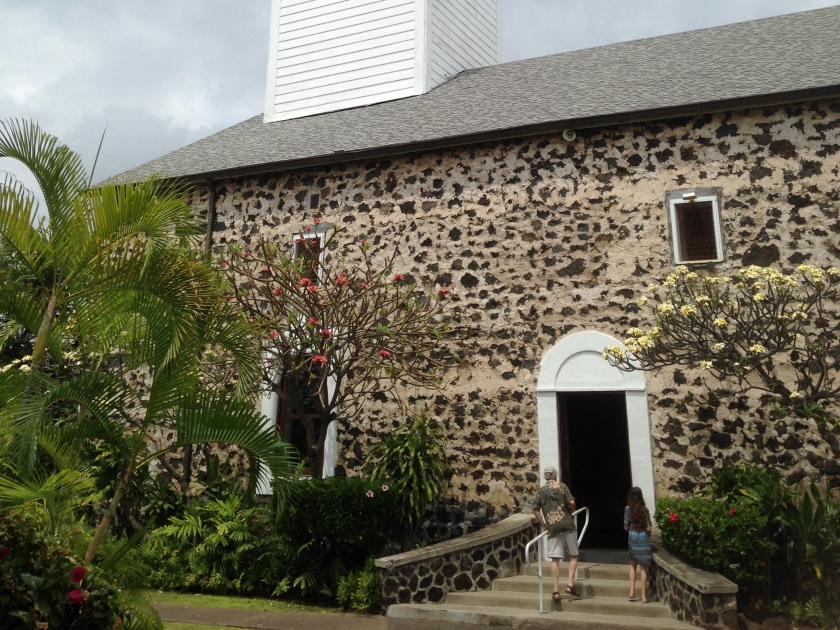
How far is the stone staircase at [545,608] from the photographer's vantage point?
7.52 metres

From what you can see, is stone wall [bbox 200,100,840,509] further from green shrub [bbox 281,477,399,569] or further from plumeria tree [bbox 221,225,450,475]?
green shrub [bbox 281,477,399,569]

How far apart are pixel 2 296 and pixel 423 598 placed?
5405 mm

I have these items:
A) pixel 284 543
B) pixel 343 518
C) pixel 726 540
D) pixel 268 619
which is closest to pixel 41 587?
pixel 268 619

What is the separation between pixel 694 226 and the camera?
10.1 m

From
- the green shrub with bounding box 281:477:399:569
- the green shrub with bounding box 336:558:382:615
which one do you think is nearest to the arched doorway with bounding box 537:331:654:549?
the green shrub with bounding box 281:477:399:569

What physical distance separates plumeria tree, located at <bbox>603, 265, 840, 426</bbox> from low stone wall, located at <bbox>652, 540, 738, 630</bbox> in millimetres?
2074

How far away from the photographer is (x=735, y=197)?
9859 mm

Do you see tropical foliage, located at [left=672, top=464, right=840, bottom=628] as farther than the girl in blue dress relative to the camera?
No

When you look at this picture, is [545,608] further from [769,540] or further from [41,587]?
[41,587]

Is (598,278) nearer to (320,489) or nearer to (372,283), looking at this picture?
(372,283)

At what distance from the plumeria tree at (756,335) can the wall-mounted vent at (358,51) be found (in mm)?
7913

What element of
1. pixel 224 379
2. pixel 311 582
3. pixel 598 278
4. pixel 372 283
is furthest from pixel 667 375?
pixel 224 379

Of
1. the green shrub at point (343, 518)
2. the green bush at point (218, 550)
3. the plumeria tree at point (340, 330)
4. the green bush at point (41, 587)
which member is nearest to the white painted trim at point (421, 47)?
the plumeria tree at point (340, 330)

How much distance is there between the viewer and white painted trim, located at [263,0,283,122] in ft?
52.5
